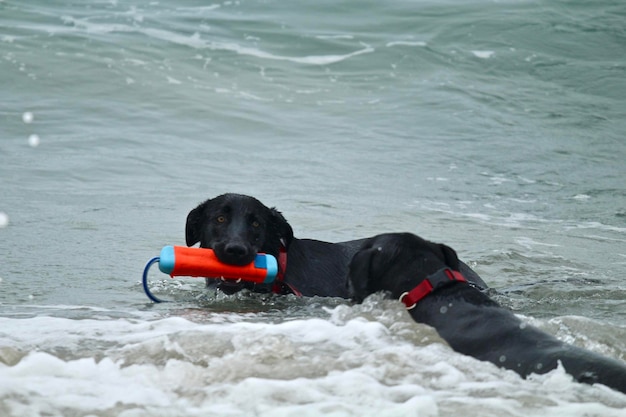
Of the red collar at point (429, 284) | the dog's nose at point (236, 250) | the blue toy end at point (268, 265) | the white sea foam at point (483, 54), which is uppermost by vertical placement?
the white sea foam at point (483, 54)

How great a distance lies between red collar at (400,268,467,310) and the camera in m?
5.95

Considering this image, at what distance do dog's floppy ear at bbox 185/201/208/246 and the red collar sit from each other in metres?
2.32

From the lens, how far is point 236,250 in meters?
7.12

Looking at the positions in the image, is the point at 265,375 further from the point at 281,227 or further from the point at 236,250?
the point at 281,227

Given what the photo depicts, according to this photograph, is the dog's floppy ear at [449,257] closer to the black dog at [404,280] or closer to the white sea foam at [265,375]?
the black dog at [404,280]

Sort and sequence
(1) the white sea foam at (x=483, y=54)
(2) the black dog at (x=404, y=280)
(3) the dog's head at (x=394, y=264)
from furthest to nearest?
(1) the white sea foam at (x=483, y=54) → (3) the dog's head at (x=394, y=264) → (2) the black dog at (x=404, y=280)

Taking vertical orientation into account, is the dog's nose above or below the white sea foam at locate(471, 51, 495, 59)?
below

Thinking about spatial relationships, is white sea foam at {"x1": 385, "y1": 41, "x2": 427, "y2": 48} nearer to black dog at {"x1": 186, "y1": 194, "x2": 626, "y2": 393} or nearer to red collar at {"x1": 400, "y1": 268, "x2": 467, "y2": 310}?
black dog at {"x1": 186, "y1": 194, "x2": 626, "y2": 393}

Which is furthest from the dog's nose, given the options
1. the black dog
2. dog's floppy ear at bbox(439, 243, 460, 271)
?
dog's floppy ear at bbox(439, 243, 460, 271)

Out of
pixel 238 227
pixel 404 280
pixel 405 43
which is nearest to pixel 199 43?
pixel 405 43

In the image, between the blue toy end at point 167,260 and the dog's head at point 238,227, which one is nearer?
the blue toy end at point 167,260

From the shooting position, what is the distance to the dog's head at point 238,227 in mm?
7297

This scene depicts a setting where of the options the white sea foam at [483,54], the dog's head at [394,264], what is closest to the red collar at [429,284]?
the dog's head at [394,264]

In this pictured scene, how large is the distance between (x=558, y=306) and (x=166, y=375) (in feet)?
11.6
